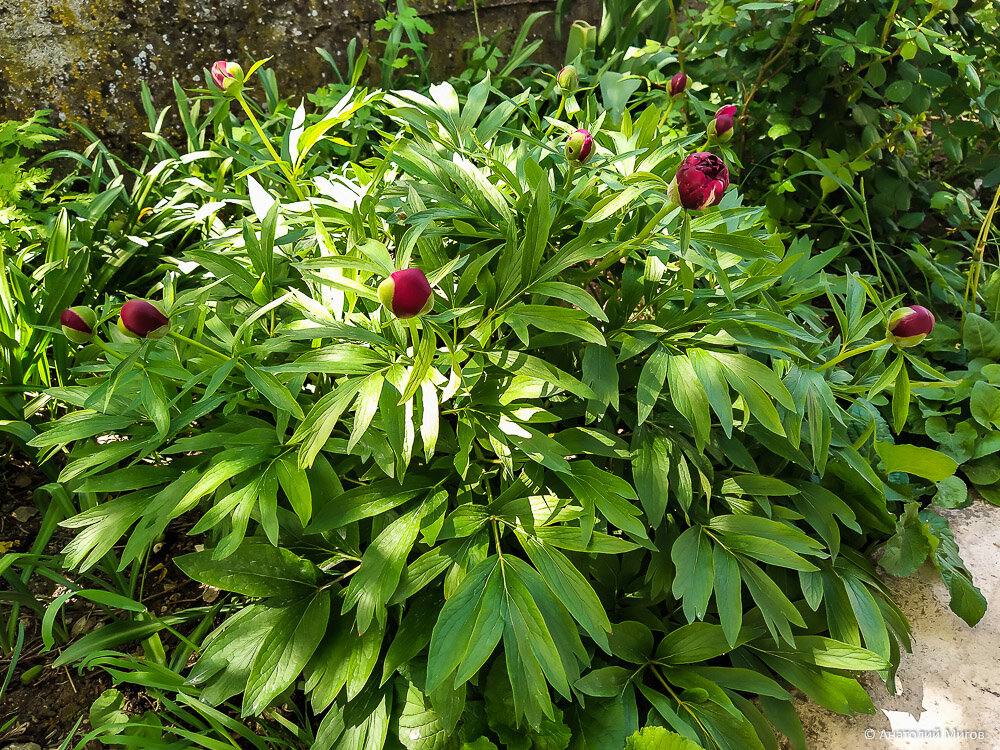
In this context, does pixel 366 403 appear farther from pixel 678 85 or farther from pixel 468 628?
pixel 678 85

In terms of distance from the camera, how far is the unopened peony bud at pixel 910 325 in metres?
1.18

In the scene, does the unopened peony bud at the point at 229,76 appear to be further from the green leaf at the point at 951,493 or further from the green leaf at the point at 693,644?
the green leaf at the point at 951,493

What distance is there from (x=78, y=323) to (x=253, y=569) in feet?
1.60

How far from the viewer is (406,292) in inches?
37.5

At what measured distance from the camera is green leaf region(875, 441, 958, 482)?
4.66ft

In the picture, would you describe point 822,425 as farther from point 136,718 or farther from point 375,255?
point 136,718

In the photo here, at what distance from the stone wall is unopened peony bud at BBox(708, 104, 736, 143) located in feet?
5.38

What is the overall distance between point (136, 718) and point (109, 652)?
0.43ft

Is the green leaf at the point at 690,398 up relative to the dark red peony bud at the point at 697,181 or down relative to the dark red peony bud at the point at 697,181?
down

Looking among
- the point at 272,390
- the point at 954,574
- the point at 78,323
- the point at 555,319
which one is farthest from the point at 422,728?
the point at 954,574

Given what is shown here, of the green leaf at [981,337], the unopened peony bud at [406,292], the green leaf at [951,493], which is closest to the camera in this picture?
the unopened peony bud at [406,292]

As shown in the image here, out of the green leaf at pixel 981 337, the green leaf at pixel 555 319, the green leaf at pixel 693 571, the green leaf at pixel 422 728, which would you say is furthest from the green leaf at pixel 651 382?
the green leaf at pixel 981 337

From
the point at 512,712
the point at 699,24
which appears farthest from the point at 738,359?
the point at 699,24

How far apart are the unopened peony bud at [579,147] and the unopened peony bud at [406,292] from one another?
47cm
